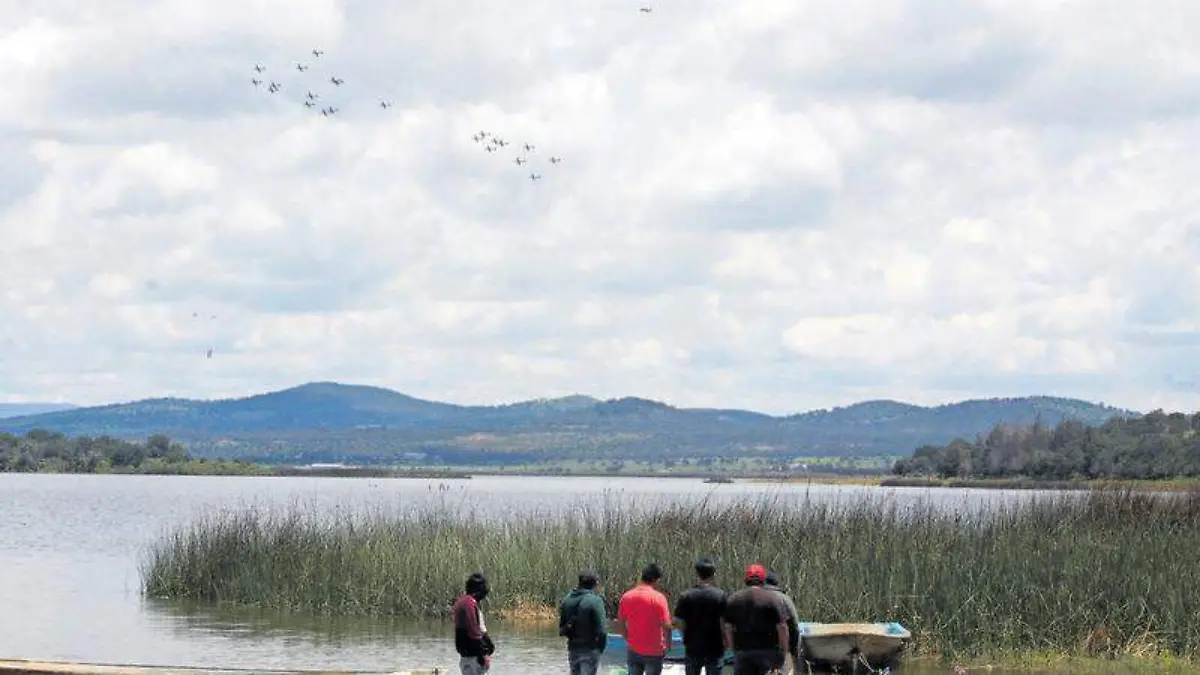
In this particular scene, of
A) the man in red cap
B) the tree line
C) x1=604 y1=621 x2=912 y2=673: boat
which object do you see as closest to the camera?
the man in red cap

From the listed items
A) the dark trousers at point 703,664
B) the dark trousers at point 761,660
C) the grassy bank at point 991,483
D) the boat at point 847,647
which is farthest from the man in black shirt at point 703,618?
the grassy bank at point 991,483

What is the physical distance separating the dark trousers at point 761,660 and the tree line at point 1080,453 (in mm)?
79645

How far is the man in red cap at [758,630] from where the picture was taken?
68.6 ft

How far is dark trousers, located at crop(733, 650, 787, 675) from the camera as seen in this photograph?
68.7 feet

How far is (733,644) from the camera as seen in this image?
2114 centimetres

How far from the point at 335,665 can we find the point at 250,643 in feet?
12.5

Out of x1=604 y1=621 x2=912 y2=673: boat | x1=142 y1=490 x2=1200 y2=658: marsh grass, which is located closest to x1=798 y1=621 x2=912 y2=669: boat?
x1=604 y1=621 x2=912 y2=673: boat

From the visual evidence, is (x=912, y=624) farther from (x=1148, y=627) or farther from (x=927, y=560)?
(x=1148, y=627)

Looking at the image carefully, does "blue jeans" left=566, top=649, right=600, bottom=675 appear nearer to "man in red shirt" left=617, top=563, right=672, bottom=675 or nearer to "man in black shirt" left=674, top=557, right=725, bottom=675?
"man in red shirt" left=617, top=563, right=672, bottom=675

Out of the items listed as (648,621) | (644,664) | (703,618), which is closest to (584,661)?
(644,664)

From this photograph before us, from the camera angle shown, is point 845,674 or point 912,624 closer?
point 845,674

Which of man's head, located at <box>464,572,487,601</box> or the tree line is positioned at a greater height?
the tree line

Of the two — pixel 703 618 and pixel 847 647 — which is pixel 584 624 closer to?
pixel 703 618

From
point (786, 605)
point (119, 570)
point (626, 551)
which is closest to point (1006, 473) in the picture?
point (119, 570)
